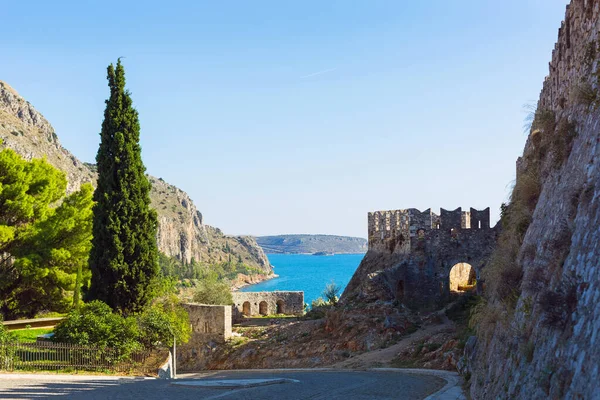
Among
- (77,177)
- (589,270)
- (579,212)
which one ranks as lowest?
(589,270)

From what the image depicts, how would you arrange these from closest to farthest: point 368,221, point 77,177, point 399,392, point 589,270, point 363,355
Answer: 1. point 589,270
2. point 399,392
3. point 363,355
4. point 368,221
5. point 77,177

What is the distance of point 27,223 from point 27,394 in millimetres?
19571

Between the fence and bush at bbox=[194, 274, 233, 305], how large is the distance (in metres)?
21.6

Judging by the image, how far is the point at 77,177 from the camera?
10138 centimetres

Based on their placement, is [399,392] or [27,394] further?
[399,392]

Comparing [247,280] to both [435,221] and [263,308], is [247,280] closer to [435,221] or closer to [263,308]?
[263,308]

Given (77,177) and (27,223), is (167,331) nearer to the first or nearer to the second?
(27,223)

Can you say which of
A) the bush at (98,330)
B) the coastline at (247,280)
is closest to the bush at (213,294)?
the bush at (98,330)

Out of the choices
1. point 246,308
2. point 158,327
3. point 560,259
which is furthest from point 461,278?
point 560,259

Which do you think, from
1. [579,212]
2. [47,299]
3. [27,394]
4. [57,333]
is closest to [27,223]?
[47,299]

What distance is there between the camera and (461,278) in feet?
135

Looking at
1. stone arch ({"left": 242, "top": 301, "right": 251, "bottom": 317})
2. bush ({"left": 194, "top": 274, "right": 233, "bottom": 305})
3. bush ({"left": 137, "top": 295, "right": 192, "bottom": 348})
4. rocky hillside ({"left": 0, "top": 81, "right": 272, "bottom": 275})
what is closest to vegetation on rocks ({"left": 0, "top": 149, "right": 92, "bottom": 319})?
bush ({"left": 137, "top": 295, "right": 192, "bottom": 348})

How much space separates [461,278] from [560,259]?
3207 cm

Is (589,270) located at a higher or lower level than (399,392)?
higher
